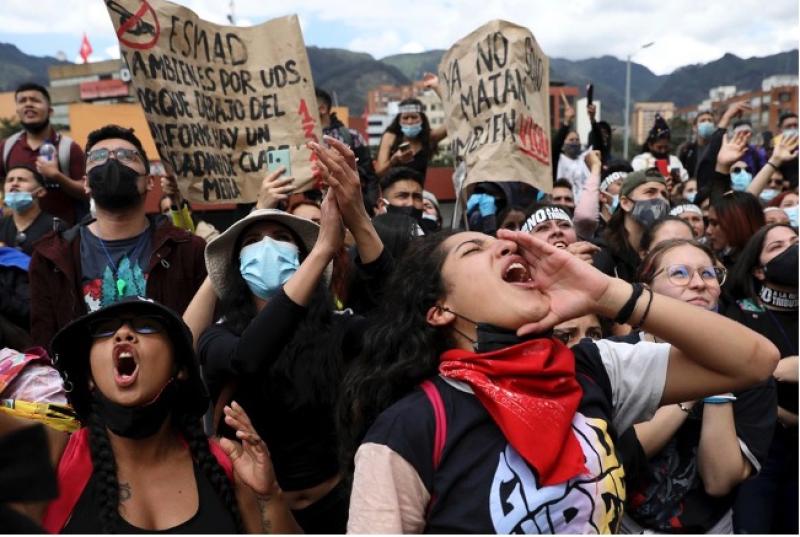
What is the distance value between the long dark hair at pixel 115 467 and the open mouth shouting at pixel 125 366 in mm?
145

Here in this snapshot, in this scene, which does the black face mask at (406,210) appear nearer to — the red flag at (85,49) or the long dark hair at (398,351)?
the long dark hair at (398,351)

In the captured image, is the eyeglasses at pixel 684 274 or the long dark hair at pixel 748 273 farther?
the long dark hair at pixel 748 273

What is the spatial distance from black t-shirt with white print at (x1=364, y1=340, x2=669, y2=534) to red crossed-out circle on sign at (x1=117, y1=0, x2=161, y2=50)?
2.88 metres

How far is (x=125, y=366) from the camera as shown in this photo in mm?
2371

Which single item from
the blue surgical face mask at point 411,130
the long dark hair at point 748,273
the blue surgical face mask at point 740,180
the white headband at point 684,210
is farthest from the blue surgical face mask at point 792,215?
the blue surgical face mask at point 411,130

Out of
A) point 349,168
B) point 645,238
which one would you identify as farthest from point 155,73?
point 645,238

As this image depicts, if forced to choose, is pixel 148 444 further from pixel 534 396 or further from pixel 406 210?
pixel 406 210

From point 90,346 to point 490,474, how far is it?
142cm

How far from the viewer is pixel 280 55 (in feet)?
13.8

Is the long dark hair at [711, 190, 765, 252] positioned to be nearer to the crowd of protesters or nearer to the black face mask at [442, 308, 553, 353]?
the crowd of protesters

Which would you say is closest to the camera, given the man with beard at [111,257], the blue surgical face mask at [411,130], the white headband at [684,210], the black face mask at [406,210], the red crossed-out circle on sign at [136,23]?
the man with beard at [111,257]

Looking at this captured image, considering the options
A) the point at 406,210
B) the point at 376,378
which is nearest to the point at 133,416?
the point at 376,378

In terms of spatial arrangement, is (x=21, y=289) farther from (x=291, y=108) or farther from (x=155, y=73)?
(x=291, y=108)

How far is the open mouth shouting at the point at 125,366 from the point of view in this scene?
7.52 ft
